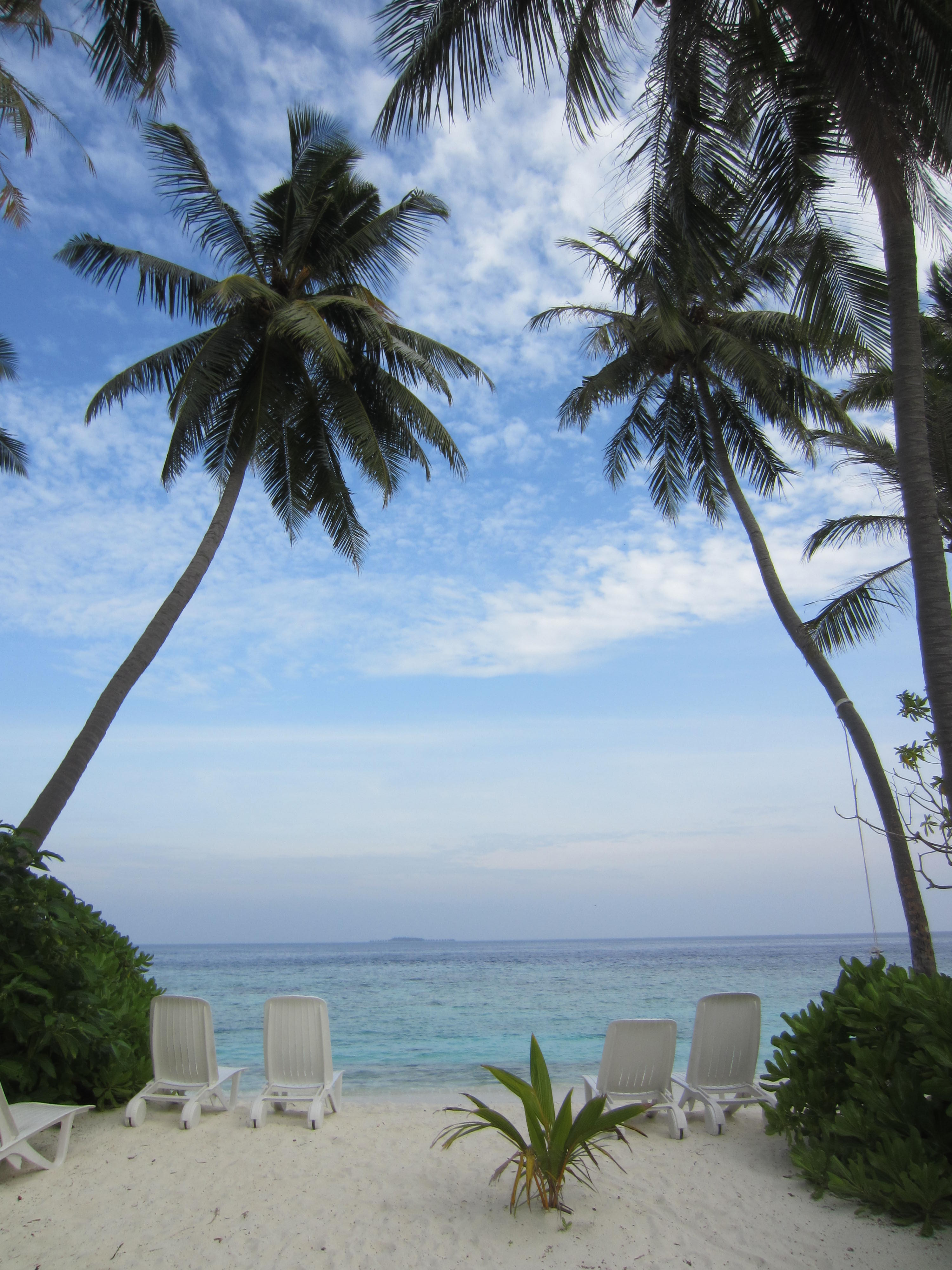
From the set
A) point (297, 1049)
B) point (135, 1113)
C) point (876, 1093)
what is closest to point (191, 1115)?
point (135, 1113)

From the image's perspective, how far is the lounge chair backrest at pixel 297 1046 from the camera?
19.1 feet

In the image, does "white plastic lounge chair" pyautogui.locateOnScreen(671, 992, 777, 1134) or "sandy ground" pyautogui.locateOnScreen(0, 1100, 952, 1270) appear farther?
"white plastic lounge chair" pyautogui.locateOnScreen(671, 992, 777, 1134)

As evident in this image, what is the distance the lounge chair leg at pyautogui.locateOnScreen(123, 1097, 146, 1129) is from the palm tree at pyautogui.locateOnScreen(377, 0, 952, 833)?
5661mm

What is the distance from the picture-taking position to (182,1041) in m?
5.61

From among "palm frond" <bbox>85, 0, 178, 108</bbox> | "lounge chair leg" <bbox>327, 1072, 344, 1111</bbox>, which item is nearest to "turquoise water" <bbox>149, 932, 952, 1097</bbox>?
"lounge chair leg" <bbox>327, 1072, 344, 1111</bbox>

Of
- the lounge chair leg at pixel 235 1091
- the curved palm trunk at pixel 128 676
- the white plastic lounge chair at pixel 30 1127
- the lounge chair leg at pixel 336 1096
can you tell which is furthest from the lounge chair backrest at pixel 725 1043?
the curved palm trunk at pixel 128 676

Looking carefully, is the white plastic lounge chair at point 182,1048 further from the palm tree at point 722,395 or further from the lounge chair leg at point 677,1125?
the palm tree at point 722,395

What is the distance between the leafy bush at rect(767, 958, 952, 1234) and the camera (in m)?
3.65

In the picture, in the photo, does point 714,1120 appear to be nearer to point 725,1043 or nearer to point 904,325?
point 725,1043

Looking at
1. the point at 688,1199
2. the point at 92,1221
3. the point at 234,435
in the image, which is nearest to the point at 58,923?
the point at 92,1221

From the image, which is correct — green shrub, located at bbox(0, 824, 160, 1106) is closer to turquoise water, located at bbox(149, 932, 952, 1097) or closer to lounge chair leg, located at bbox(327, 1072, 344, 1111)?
lounge chair leg, located at bbox(327, 1072, 344, 1111)

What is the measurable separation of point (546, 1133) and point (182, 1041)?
296 cm

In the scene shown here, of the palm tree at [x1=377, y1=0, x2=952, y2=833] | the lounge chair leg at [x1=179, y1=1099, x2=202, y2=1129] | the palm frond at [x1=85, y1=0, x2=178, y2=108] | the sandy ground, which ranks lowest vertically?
the sandy ground

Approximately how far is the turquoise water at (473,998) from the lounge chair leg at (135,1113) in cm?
398
